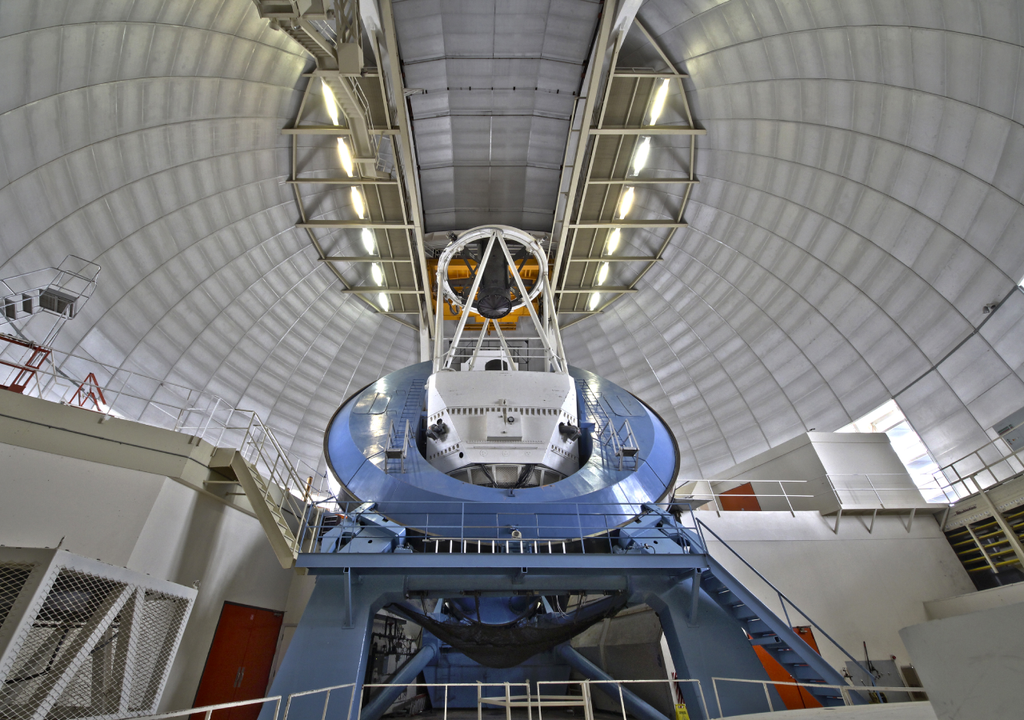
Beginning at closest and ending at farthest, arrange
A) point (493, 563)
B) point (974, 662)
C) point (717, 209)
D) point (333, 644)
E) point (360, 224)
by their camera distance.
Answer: point (974, 662), point (333, 644), point (493, 563), point (360, 224), point (717, 209)

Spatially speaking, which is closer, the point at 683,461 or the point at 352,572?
the point at 352,572

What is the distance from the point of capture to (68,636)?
4.20 m

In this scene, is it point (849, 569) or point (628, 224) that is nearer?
point (849, 569)

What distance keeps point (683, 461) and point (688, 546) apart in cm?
1371

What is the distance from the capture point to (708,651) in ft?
25.0

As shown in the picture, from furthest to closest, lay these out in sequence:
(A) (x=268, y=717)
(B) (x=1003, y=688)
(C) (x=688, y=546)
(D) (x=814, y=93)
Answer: (D) (x=814, y=93), (C) (x=688, y=546), (A) (x=268, y=717), (B) (x=1003, y=688)

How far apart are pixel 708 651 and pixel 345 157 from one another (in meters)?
17.5

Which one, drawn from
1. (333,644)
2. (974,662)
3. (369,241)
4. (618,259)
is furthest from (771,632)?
(369,241)

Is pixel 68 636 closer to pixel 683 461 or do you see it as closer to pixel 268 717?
pixel 268 717

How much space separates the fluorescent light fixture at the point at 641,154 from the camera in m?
17.7

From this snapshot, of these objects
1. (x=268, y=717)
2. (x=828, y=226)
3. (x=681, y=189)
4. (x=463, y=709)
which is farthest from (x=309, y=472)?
(x=828, y=226)

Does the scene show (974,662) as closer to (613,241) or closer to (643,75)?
(643,75)

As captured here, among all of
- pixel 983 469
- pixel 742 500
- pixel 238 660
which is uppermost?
pixel 742 500

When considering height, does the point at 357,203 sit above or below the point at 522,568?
above
